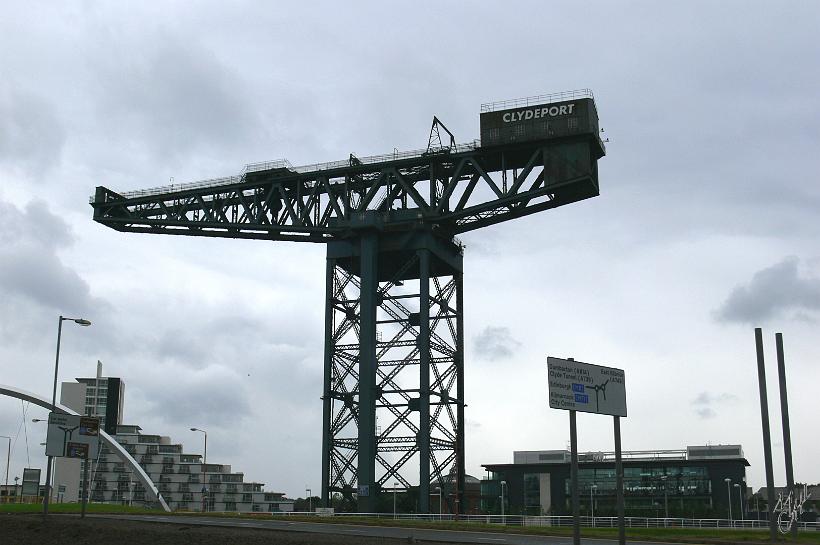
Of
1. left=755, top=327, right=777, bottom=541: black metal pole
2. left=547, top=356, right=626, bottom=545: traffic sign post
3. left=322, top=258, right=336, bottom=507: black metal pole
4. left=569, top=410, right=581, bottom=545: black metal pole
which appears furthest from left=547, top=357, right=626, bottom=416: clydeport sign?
left=322, top=258, right=336, bottom=507: black metal pole

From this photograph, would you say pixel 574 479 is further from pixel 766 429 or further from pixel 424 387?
pixel 424 387

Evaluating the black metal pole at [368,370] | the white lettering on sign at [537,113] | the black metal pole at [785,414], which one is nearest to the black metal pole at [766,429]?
the black metal pole at [785,414]

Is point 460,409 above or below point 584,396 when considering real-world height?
above

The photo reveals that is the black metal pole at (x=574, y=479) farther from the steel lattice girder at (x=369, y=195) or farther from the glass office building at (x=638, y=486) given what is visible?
the glass office building at (x=638, y=486)

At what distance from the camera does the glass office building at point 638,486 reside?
152 meters

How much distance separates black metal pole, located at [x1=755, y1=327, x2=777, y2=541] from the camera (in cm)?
4716

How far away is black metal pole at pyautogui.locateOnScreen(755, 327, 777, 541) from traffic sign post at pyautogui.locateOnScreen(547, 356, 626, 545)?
58.1ft

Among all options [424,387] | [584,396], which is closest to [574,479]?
[584,396]

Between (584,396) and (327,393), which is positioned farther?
(327,393)

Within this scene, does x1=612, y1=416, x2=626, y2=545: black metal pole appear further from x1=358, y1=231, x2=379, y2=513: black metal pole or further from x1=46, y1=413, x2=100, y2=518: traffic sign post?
x1=358, y1=231, x2=379, y2=513: black metal pole

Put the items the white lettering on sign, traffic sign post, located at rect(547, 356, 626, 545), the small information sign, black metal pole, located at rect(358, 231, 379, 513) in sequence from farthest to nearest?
black metal pole, located at rect(358, 231, 379, 513)
the white lettering on sign
the small information sign
traffic sign post, located at rect(547, 356, 626, 545)

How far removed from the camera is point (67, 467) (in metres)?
192

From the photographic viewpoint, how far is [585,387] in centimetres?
3203

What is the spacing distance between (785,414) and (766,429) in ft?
8.55
